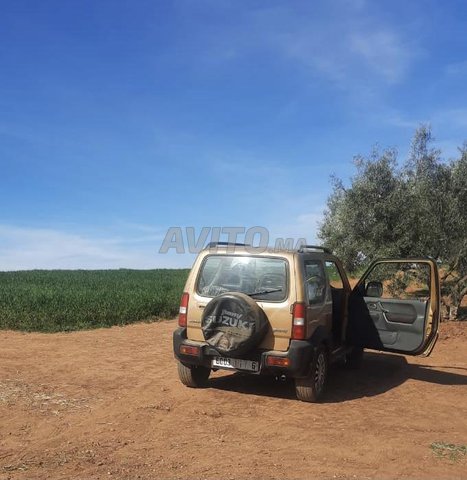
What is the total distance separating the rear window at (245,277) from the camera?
664 centimetres

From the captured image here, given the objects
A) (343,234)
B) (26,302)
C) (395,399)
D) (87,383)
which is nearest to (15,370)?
(87,383)

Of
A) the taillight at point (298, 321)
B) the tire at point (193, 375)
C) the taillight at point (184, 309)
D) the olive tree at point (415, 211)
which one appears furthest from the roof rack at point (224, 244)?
the olive tree at point (415, 211)

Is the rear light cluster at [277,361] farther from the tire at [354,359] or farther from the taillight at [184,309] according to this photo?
the tire at [354,359]

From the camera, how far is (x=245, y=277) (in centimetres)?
687

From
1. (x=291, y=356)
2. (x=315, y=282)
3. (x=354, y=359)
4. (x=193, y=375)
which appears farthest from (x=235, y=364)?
(x=354, y=359)

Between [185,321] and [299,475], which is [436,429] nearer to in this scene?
[299,475]

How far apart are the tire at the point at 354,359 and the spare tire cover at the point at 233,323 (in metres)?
3.22

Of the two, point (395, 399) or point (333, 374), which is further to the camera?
point (333, 374)

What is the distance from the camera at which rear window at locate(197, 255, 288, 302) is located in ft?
21.8

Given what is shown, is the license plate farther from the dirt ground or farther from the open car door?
the open car door

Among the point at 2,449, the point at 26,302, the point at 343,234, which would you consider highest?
the point at 343,234

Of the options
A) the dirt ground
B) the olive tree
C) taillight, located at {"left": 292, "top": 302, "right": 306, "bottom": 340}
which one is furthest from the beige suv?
the olive tree

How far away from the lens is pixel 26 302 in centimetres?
1681

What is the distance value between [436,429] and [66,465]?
3.95 metres
